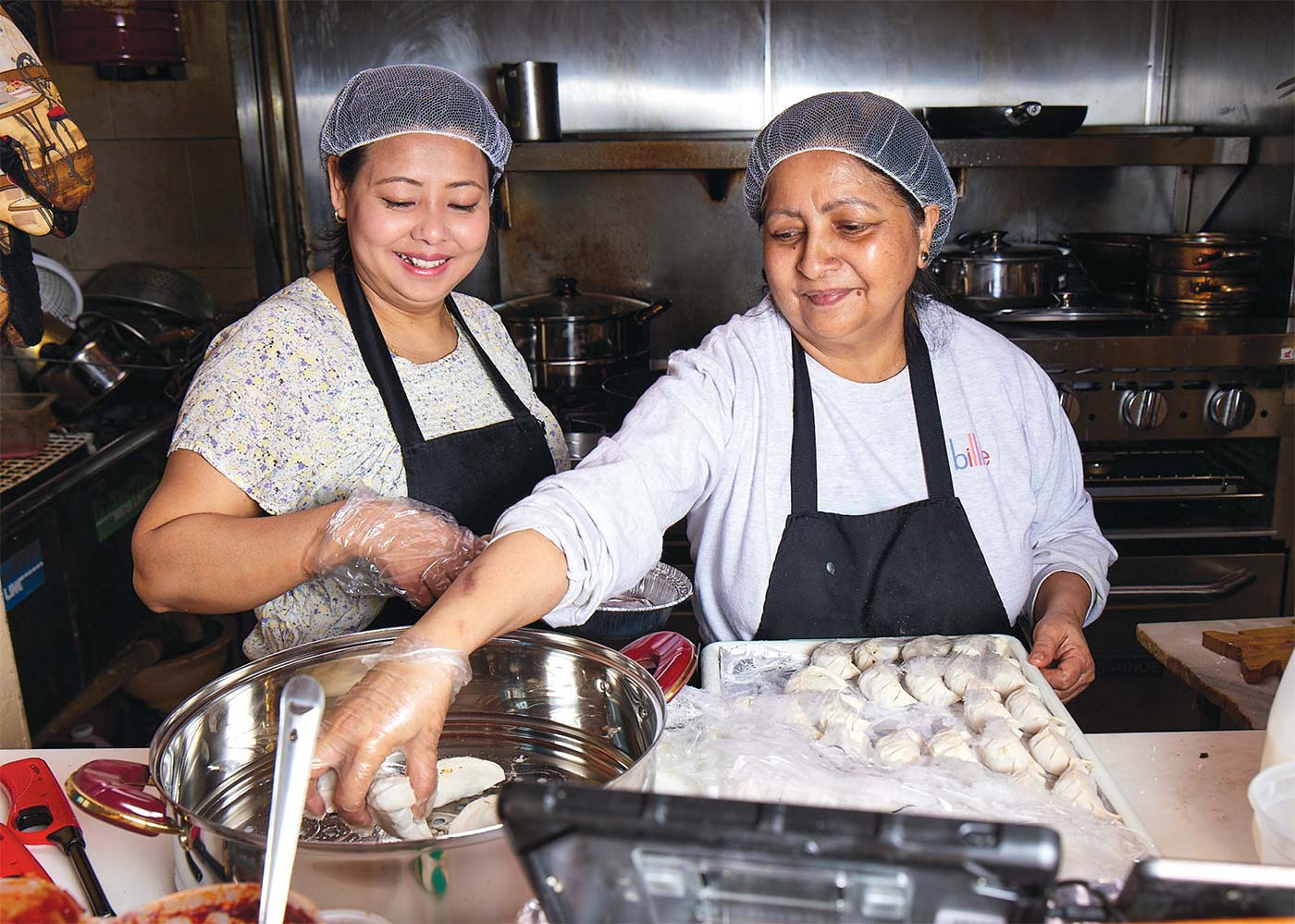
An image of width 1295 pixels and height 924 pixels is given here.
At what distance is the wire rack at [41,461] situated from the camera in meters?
2.77

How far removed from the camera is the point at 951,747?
4.14 feet

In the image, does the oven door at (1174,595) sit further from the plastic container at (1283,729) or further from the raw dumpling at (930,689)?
the plastic container at (1283,729)

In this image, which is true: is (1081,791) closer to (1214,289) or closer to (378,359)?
(378,359)

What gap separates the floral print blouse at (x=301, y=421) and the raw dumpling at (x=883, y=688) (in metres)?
0.81

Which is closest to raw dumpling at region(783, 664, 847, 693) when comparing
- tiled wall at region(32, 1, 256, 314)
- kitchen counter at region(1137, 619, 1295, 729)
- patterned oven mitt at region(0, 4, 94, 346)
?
kitchen counter at region(1137, 619, 1295, 729)

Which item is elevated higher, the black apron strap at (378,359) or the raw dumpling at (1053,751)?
the black apron strap at (378,359)

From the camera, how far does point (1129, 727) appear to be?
342 cm

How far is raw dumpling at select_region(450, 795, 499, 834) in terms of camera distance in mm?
1115

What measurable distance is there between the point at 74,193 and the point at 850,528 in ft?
4.18

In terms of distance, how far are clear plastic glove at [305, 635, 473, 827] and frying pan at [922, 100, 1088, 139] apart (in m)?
2.93

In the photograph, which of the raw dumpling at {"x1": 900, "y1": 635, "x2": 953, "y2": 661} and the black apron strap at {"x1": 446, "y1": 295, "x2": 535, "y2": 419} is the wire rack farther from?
the raw dumpling at {"x1": 900, "y1": 635, "x2": 953, "y2": 661}

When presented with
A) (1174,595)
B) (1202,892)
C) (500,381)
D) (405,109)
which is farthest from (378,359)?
(1174,595)

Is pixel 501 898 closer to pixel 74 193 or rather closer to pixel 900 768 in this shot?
pixel 900 768

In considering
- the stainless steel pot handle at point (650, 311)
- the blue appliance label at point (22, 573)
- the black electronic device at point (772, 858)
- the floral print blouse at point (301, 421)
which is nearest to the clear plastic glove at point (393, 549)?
the floral print blouse at point (301, 421)
